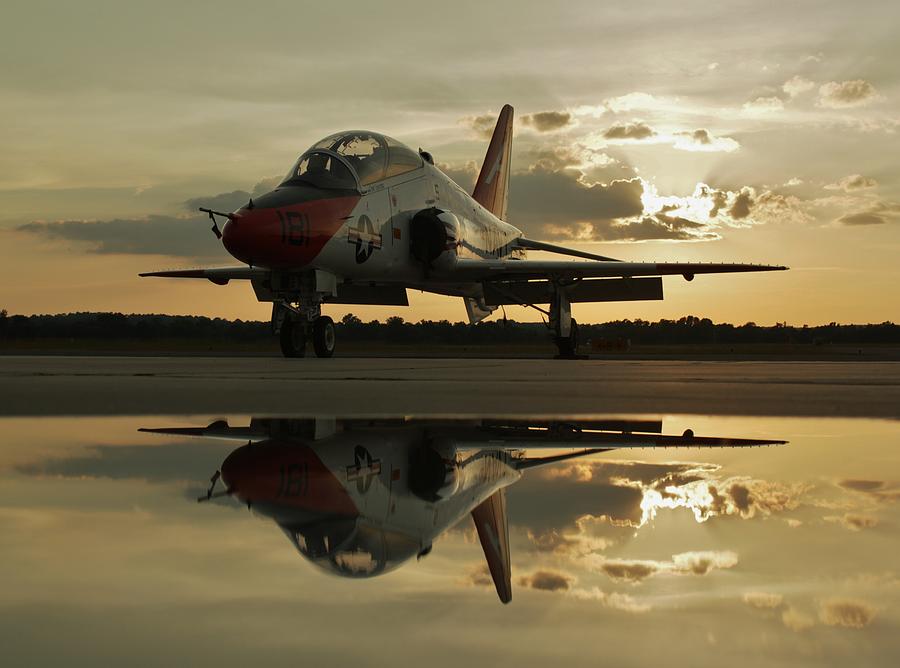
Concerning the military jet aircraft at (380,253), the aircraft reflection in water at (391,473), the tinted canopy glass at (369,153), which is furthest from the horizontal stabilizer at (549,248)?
the aircraft reflection in water at (391,473)

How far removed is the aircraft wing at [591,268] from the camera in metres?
19.8

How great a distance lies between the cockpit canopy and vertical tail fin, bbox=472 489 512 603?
13.7 m

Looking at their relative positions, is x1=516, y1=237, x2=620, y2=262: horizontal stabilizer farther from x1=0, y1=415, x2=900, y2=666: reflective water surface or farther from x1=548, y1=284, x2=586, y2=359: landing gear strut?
x1=0, y1=415, x2=900, y2=666: reflective water surface

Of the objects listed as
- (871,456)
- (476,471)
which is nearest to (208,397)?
(476,471)

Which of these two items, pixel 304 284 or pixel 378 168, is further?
pixel 378 168

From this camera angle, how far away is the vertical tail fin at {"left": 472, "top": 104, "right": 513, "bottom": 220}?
102 feet

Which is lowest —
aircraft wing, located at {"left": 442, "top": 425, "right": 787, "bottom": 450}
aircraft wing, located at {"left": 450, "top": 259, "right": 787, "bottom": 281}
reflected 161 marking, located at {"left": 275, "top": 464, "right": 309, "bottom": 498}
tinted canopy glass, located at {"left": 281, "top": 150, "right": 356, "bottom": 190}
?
aircraft wing, located at {"left": 442, "top": 425, "right": 787, "bottom": 450}

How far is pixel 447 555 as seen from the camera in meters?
2.35

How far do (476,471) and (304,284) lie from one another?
500 inches

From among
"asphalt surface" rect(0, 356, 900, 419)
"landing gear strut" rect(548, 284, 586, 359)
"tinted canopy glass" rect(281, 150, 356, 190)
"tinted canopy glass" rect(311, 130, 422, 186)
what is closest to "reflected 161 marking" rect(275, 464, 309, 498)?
"asphalt surface" rect(0, 356, 900, 419)

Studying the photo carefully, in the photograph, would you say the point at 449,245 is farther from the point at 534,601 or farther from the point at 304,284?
the point at 534,601

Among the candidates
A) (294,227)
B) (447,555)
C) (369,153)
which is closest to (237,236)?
(294,227)

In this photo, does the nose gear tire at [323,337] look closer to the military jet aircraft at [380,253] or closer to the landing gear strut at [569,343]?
the military jet aircraft at [380,253]

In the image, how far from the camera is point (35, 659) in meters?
1.64
